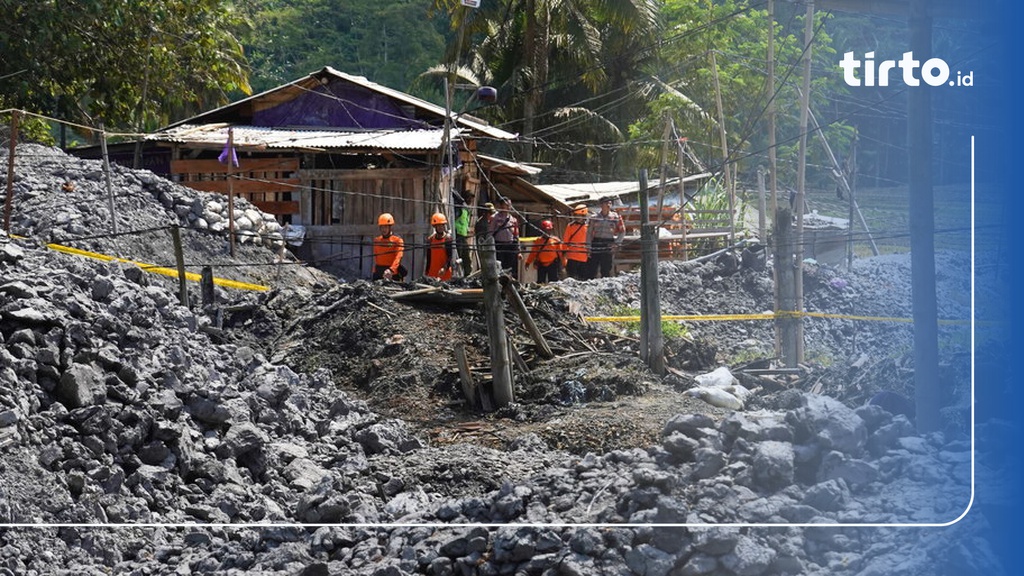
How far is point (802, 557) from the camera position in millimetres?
4453

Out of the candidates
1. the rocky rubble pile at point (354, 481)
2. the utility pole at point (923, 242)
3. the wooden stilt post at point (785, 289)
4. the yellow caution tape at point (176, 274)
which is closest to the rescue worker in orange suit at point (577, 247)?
the yellow caution tape at point (176, 274)

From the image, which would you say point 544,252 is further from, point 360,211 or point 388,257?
point 388,257

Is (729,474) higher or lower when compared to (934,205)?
lower

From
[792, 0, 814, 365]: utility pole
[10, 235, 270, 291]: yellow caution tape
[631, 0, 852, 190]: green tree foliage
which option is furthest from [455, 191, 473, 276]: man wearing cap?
[792, 0, 814, 365]: utility pole

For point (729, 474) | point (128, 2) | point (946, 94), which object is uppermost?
point (128, 2)

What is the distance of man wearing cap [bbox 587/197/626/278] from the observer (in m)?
13.0

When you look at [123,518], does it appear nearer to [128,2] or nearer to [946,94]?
[946,94]

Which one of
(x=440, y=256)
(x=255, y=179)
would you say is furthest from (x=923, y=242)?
(x=255, y=179)

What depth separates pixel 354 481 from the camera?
631 centimetres

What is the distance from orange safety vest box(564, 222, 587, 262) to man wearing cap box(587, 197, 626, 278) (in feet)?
0.35

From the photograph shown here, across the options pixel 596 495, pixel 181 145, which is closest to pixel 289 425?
pixel 596 495

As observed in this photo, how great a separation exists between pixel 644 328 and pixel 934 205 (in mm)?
4342

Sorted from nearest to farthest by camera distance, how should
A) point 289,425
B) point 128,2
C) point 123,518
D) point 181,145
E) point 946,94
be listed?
point 946,94, point 123,518, point 289,425, point 181,145, point 128,2

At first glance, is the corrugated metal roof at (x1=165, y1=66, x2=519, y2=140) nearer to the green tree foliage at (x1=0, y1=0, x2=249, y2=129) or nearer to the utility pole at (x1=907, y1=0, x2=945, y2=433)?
the green tree foliage at (x1=0, y1=0, x2=249, y2=129)
